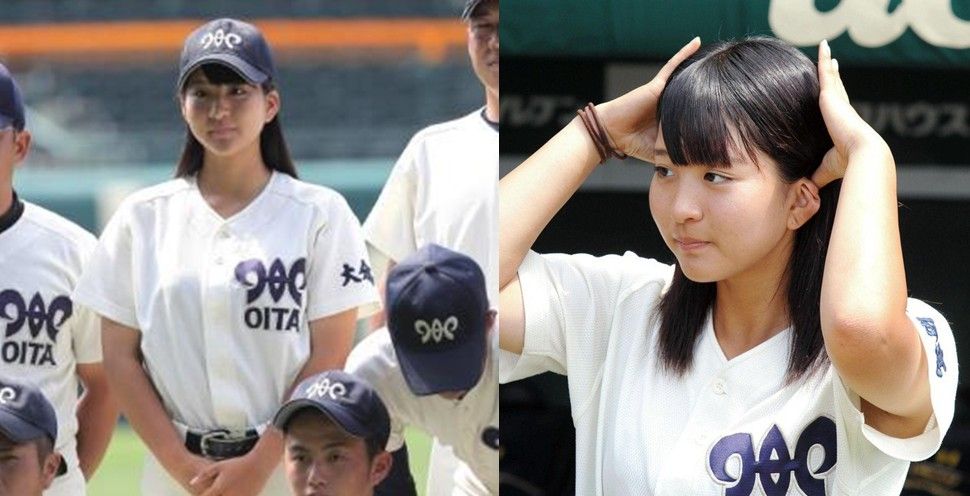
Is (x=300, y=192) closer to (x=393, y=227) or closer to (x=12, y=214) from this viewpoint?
(x=393, y=227)

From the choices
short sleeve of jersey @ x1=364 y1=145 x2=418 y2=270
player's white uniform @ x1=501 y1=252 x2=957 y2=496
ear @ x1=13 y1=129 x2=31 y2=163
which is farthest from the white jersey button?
ear @ x1=13 y1=129 x2=31 y2=163

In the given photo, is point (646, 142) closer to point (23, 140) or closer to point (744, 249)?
point (744, 249)

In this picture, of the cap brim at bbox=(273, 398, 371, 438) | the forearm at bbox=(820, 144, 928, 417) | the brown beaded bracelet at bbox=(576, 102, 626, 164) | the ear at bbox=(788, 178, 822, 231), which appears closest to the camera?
the forearm at bbox=(820, 144, 928, 417)

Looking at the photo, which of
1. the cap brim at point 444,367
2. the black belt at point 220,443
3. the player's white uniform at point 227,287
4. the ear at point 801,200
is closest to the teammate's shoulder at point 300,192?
the player's white uniform at point 227,287

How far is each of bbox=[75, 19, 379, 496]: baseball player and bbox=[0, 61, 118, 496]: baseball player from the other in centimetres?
3

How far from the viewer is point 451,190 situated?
6.13 feet

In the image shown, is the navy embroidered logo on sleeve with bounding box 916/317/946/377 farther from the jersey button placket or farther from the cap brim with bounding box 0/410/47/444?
the cap brim with bounding box 0/410/47/444

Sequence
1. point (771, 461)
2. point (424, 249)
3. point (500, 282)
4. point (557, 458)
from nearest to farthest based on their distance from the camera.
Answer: point (771, 461) → point (500, 282) → point (424, 249) → point (557, 458)

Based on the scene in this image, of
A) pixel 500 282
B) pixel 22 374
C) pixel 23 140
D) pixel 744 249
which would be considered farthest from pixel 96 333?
pixel 744 249

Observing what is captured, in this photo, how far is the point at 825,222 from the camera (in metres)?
1.44

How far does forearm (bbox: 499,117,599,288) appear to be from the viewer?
148 centimetres

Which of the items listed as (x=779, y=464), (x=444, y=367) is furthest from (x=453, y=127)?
(x=779, y=464)

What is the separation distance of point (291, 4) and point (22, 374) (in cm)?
65

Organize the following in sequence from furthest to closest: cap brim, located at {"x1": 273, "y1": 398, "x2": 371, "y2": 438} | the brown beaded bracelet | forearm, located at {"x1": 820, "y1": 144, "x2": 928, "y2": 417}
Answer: cap brim, located at {"x1": 273, "y1": 398, "x2": 371, "y2": 438} → the brown beaded bracelet → forearm, located at {"x1": 820, "y1": 144, "x2": 928, "y2": 417}
